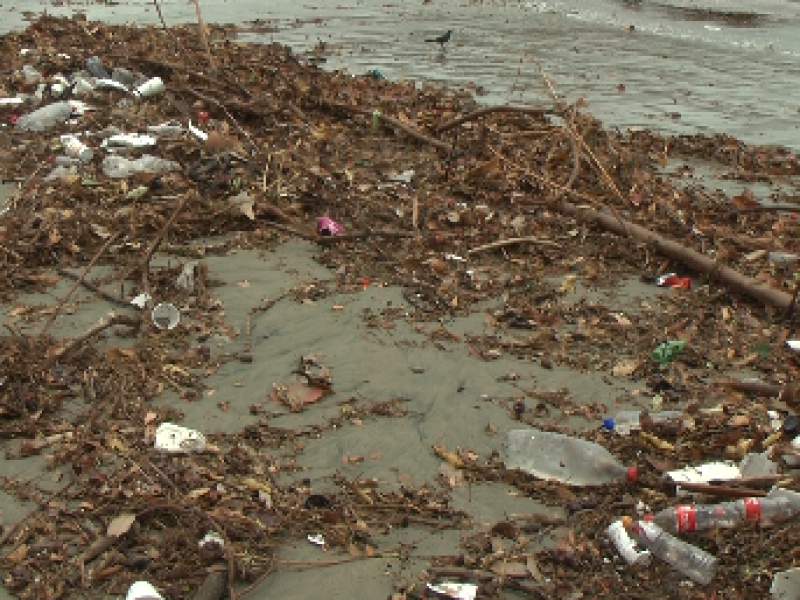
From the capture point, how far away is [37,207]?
4.85 m

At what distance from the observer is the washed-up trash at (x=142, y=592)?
2.27 metres

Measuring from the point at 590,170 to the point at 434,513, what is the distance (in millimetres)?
4044

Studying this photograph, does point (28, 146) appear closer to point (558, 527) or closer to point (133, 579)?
point (133, 579)

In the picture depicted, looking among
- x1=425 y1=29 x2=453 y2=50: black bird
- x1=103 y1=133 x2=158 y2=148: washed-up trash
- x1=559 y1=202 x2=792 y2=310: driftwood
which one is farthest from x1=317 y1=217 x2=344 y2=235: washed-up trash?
x1=425 y1=29 x2=453 y2=50: black bird

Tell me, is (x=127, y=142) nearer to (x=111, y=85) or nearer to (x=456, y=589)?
(x=111, y=85)

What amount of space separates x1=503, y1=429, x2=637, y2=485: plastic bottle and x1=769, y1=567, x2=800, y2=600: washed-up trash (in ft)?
2.00

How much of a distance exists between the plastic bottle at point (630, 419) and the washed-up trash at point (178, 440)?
1.60 meters

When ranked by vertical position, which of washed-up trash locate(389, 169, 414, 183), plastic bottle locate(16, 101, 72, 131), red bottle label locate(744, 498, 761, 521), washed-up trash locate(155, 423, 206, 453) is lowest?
red bottle label locate(744, 498, 761, 521)

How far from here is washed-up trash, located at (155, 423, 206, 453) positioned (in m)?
2.93

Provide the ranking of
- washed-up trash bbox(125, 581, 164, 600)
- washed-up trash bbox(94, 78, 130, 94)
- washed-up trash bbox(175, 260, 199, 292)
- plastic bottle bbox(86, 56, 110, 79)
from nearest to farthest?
1. washed-up trash bbox(125, 581, 164, 600)
2. washed-up trash bbox(175, 260, 199, 292)
3. washed-up trash bbox(94, 78, 130, 94)
4. plastic bottle bbox(86, 56, 110, 79)

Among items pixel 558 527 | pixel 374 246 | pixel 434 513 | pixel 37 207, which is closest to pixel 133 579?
pixel 434 513

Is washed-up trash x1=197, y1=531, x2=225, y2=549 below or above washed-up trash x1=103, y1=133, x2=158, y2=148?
above

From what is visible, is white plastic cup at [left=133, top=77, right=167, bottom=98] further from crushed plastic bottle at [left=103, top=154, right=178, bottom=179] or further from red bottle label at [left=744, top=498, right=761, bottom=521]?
red bottle label at [left=744, top=498, right=761, bottom=521]

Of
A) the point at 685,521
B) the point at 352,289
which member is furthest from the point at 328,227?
the point at 685,521
